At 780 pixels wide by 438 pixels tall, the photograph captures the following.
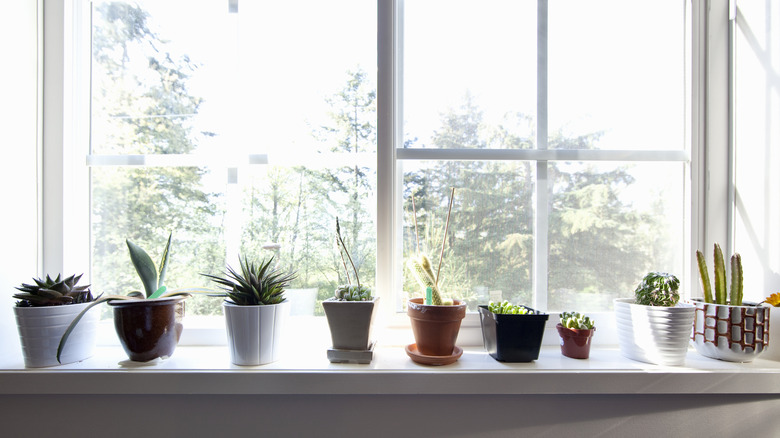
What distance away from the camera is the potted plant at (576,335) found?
34.9 inches

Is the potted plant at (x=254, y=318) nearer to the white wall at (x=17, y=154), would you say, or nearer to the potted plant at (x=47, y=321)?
the potted plant at (x=47, y=321)

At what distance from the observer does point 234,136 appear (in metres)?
1.04

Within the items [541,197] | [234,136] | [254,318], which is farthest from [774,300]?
[234,136]

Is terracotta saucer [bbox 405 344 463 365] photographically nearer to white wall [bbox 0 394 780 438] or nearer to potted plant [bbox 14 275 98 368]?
white wall [bbox 0 394 780 438]

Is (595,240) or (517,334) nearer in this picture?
(517,334)

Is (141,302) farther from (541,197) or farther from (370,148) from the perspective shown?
(541,197)

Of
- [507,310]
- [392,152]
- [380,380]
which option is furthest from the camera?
[392,152]

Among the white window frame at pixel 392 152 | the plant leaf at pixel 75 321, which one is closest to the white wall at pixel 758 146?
the white window frame at pixel 392 152

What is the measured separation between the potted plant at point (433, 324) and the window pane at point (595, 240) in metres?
0.41

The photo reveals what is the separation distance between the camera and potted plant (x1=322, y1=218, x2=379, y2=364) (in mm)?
836

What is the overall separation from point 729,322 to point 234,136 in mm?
1494

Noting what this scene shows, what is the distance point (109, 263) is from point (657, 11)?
1.96 m

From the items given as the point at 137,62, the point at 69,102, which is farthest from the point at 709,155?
the point at 69,102

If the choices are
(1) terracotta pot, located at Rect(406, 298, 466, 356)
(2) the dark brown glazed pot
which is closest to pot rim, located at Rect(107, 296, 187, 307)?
(2) the dark brown glazed pot
